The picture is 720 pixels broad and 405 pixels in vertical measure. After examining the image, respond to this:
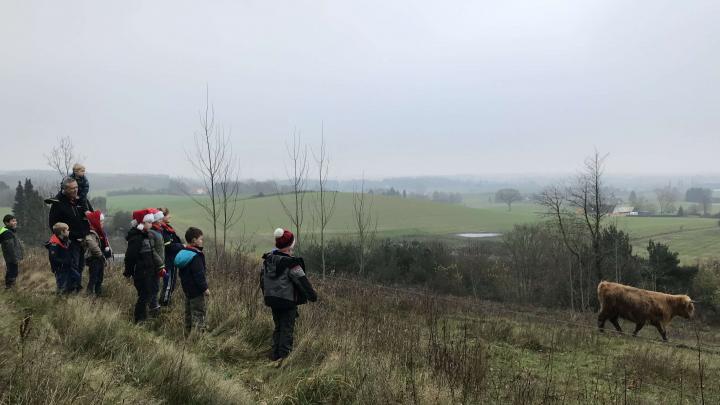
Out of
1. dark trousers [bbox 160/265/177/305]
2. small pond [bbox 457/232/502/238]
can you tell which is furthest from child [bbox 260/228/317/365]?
small pond [bbox 457/232/502/238]

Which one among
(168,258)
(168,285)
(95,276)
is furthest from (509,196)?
(95,276)

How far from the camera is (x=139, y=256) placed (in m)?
6.46

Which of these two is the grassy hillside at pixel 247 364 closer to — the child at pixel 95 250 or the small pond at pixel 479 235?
the child at pixel 95 250

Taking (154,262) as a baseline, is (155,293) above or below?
below

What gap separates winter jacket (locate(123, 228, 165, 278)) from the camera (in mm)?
6395

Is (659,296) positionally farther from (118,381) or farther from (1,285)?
(1,285)

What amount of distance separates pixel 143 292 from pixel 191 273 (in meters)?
0.87

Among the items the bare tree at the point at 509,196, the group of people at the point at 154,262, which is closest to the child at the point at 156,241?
the group of people at the point at 154,262

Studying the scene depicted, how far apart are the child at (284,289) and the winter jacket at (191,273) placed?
42.3 inches

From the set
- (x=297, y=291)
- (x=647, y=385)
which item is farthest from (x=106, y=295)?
(x=647, y=385)

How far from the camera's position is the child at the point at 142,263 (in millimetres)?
6309

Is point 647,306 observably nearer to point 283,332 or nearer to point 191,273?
point 283,332

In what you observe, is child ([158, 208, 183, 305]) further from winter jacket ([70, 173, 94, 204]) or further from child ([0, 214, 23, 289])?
child ([0, 214, 23, 289])

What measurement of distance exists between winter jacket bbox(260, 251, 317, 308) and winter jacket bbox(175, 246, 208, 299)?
1.12 m
